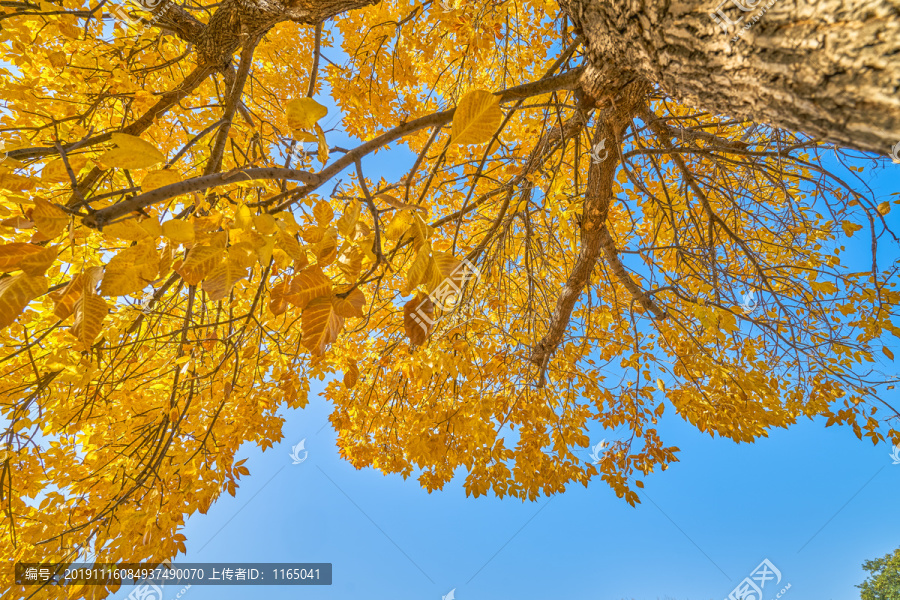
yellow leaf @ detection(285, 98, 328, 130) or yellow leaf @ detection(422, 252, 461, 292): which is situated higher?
yellow leaf @ detection(285, 98, 328, 130)

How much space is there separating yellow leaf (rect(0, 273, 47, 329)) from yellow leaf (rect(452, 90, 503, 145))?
73 cm

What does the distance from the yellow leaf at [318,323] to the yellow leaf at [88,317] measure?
0.32 metres

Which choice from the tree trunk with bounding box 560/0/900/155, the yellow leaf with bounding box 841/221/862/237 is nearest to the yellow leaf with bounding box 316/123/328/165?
the tree trunk with bounding box 560/0/900/155

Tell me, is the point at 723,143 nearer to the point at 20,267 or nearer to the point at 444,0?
the point at 444,0

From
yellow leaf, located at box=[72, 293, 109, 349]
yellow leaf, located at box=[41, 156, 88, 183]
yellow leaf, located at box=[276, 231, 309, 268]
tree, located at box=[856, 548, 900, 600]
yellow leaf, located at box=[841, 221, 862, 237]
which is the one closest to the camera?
yellow leaf, located at box=[72, 293, 109, 349]

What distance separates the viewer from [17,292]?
1.79ft

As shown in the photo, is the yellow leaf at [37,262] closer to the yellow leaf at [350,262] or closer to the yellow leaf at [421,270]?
the yellow leaf at [350,262]

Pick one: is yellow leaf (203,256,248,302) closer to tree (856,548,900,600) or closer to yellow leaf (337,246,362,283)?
yellow leaf (337,246,362,283)

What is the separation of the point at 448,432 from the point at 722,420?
188 centimetres

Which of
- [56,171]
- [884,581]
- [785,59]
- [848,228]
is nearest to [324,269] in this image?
[56,171]

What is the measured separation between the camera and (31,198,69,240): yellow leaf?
2.00 feet

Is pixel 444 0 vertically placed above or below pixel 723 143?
above

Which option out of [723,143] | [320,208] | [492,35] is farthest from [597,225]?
[320,208]

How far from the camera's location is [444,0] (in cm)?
228
